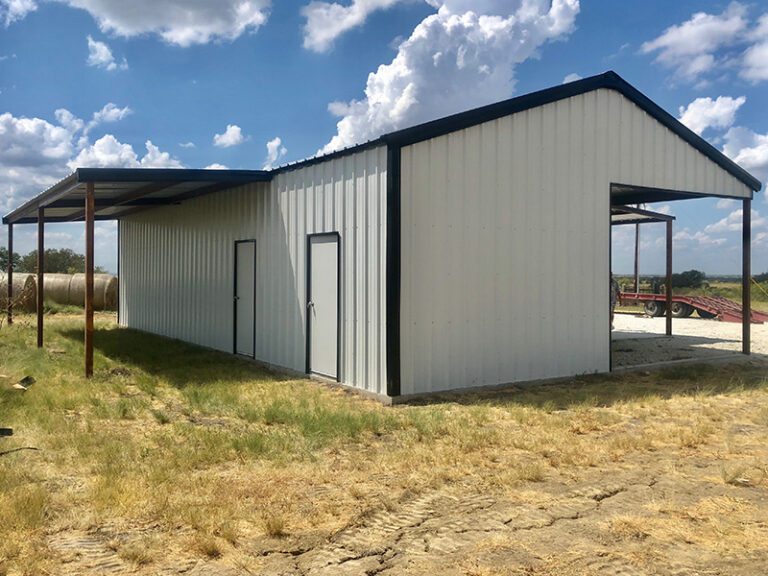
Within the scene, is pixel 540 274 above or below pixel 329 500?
above

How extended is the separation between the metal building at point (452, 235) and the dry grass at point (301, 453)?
705 mm

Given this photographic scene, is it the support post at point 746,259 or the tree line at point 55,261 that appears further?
the tree line at point 55,261

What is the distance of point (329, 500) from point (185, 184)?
889 cm

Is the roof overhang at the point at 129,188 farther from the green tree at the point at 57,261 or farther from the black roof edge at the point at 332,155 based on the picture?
the green tree at the point at 57,261

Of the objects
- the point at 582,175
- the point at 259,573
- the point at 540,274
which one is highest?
the point at 582,175

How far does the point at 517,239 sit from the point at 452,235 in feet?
3.90

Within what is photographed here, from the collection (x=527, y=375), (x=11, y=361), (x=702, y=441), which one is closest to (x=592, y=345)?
(x=527, y=375)

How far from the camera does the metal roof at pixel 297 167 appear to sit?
8.79 meters

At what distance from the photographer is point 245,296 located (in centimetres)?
1239

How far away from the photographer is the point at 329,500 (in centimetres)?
467

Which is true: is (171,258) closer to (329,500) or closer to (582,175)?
(582,175)

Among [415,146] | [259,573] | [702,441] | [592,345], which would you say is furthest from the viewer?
[592,345]

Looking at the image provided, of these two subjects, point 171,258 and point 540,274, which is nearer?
point 540,274

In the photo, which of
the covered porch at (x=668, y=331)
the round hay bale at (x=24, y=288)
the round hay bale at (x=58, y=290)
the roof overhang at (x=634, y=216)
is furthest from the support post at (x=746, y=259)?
the round hay bale at (x=58, y=290)
